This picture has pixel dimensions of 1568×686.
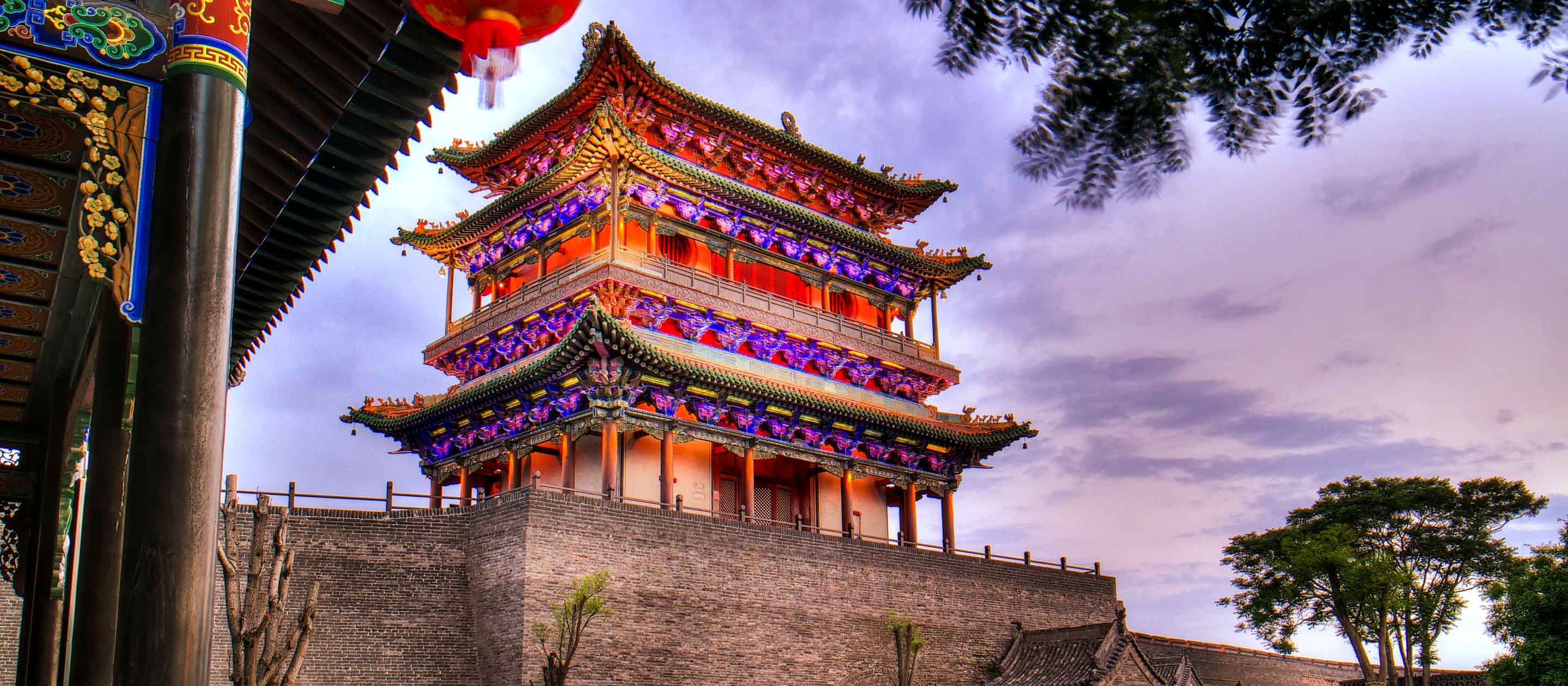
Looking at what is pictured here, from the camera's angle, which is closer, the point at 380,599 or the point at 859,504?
the point at 380,599

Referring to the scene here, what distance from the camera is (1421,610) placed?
33812 millimetres

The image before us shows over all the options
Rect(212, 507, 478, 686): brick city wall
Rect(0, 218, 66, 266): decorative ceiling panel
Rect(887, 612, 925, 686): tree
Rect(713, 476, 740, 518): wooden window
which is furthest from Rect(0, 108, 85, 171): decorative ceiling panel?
Rect(713, 476, 740, 518): wooden window

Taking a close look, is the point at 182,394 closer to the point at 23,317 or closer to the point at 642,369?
the point at 23,317

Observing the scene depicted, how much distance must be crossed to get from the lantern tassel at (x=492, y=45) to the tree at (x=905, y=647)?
17.9 meters

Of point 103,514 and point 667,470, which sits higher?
point 667,470

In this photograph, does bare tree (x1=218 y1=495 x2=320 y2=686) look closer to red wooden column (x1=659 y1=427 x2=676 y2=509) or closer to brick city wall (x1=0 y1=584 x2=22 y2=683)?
brick city wall (x1=0 y1=584 x2=22 y2=683)

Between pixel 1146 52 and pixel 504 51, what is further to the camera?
pixel 504 51

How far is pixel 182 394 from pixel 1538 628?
92.1 ft

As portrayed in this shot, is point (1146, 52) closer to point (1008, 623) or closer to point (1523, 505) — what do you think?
point (1008, 623)

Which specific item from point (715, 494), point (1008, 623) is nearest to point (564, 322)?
point (715, 494)

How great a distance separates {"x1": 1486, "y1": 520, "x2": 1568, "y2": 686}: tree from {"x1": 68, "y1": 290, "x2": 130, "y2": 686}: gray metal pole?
2667 cm

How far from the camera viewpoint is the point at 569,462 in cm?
2331

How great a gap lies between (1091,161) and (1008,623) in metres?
22.2

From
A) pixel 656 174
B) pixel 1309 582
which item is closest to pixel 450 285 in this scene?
pixel 656 174
